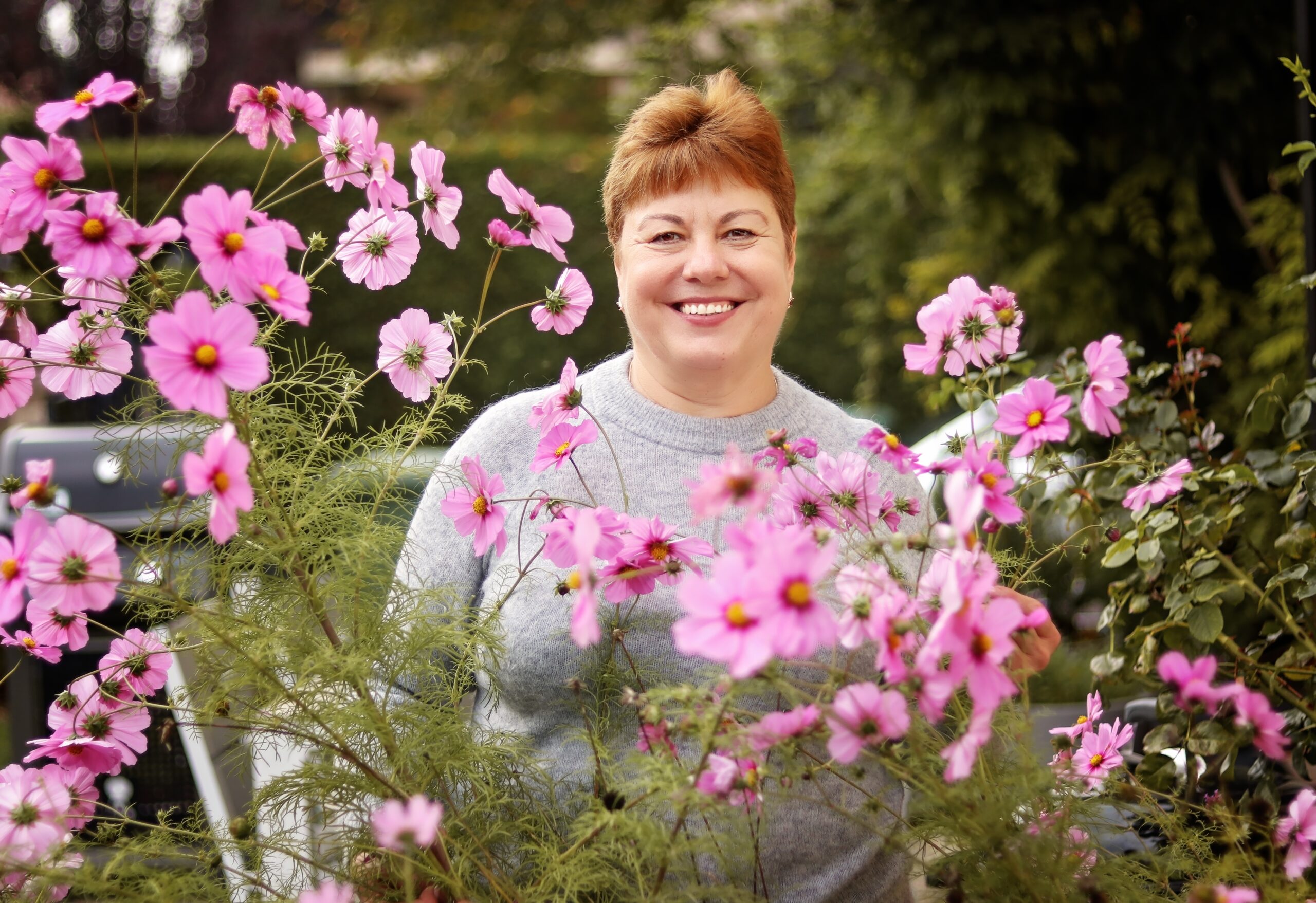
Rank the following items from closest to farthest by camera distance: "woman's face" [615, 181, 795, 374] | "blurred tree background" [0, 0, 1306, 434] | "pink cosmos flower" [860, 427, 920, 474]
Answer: "pink cosmos flower" [860, 427, 920, 474], "woman's face" [615, 181, 795, 374], "blurred tree background" [0, 0, 1306, 434]

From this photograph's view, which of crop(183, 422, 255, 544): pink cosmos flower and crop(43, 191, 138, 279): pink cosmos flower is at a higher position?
crop(43, 191, 138, 279): pink cosmos flower

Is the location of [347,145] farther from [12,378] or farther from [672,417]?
[672,417]

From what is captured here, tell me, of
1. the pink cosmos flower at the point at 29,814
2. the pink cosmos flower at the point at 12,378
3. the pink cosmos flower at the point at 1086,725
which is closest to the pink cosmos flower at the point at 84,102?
the pink cosmos flower at the point at 12,378

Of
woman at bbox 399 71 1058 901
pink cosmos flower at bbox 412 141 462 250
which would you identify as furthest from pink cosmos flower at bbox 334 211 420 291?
woman at bbox 399 71 1058 901

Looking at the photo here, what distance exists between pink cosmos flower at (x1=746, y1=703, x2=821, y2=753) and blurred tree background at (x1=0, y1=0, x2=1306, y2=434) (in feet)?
2.76

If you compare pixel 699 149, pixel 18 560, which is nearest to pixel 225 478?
pixel 18 560

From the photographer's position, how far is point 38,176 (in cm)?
86

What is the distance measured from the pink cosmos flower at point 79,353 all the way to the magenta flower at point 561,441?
1.21ft

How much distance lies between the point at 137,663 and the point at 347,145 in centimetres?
50

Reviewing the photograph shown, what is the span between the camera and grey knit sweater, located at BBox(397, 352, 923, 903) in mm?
1411

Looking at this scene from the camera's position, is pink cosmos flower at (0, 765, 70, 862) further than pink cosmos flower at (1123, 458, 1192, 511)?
No

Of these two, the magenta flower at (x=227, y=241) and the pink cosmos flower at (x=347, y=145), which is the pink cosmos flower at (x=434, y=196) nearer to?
the pink cosmos flower at (x=347, y=145)

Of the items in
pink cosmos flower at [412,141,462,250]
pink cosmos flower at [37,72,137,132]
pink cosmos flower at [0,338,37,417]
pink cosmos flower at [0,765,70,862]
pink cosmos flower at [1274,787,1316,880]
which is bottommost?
pink cosmos flower at [1274,787,1316,880]

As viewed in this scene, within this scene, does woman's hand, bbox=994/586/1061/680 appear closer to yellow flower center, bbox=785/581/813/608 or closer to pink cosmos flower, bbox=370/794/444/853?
yellow flower center, bbox=785/581/813/608
